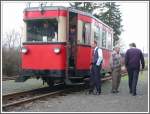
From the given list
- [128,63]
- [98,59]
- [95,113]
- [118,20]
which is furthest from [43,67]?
[118,20]

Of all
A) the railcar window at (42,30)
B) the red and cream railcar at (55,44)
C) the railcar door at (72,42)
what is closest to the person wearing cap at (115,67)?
the red and cream railcar at (55,44)

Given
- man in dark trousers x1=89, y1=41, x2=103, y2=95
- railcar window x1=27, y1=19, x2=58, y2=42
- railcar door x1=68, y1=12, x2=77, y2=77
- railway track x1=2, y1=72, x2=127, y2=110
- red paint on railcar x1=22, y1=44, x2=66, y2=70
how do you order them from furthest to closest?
railcar door x1=68, y1=12, x2=77, y2=77 < railcar window x1=27, y1=19, x2=58, y2=42 < red paint on railcar x1=22, y1=44, x2=66, y2=70 < man in dark trousers x1=89, y1=41, x2=103, y2=95 < railway track x1=2, y1=72, x2=127, y2=110

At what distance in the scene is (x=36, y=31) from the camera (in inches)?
604

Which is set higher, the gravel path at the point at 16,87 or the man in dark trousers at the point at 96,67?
the man in dark trousers at the point at 96,67

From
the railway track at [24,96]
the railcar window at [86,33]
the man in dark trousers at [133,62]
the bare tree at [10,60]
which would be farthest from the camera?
the bare tree at [10,60]

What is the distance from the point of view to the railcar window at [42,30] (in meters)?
15.0

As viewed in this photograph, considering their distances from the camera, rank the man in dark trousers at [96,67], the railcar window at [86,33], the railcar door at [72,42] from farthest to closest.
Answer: the railcar window at [86,33], the railcar door at [72,42], the man in dark trousers at [96,67]

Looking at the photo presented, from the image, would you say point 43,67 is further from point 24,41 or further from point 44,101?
point 44,101

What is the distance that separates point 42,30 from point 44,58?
44.5 inches

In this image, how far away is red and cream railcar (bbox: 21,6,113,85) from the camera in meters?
14.6

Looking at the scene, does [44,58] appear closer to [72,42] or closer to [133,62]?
[72,42]

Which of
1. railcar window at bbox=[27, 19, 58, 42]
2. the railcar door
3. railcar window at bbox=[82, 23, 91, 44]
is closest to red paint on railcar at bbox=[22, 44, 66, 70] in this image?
railcar window at bbox=[27, 19, 58, 42]

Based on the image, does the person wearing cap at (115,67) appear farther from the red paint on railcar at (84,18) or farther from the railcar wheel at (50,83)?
the railcar wheel at (50,83)

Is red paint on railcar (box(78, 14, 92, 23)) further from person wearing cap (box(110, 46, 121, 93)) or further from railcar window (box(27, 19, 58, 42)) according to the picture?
person wearing cap (box(110, 46, 121, 93))
